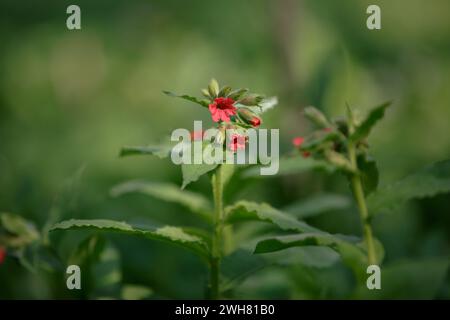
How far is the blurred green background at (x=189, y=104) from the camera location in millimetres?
1799

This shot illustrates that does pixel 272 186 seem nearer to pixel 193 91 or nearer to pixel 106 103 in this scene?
pixel 193 91

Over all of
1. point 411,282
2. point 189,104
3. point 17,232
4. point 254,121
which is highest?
point 189,104

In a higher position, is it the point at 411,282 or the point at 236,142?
the point at 236,142

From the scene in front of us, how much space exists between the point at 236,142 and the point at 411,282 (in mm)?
498

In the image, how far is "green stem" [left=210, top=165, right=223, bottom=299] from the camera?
48.3 inches

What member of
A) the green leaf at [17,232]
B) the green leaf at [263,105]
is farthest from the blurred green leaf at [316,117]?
the green leaf at [17,232]

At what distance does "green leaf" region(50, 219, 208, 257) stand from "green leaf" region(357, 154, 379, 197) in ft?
1.18

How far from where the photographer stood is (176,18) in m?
3.93

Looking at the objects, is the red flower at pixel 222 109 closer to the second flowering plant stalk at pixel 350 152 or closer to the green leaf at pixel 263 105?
the green leaf at pixel 263 105

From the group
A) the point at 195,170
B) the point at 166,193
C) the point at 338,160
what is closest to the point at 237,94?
the point at 195,170

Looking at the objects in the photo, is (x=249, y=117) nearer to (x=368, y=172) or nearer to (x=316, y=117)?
(x=316, y=117)

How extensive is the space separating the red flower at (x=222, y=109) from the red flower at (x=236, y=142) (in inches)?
1.2

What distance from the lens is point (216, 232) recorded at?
49.6 inches
